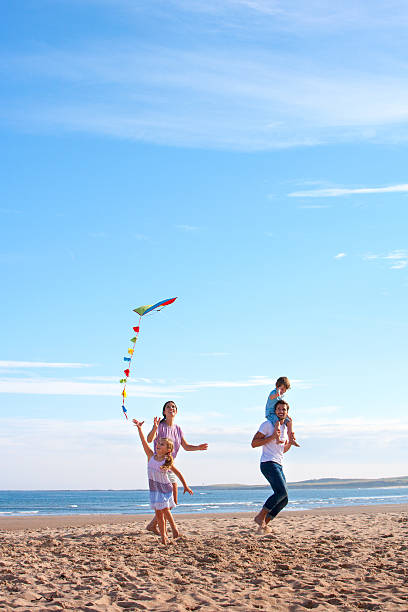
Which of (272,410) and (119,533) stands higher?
(272,410)

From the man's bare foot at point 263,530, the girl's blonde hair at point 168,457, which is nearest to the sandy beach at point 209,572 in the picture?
the man's bare foot at point 263,530

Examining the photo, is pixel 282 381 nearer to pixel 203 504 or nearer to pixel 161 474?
pixel 161 474

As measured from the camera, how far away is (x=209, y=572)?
604cm

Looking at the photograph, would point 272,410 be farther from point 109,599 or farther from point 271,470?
point 109,599

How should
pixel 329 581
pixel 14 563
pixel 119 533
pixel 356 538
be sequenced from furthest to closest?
pixel 119 533, pixel 356 538, pixel 14 563, pixel 329 581

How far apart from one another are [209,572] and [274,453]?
265 cm

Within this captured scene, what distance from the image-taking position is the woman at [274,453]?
8.36 m

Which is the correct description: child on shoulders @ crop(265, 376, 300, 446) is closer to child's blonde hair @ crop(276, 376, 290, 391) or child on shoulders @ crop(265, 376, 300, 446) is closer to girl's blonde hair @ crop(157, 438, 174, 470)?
child's blonde hair @ crop(276, 376, 290, 391)

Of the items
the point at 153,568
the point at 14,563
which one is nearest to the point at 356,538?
the point at 153,568

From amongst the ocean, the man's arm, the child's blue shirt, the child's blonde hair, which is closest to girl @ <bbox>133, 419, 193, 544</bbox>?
the man's arm

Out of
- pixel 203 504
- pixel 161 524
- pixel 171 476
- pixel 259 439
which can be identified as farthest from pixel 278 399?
pixel 203 504

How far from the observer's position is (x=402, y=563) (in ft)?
20.9

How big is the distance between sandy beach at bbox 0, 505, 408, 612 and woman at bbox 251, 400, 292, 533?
1.58 feet

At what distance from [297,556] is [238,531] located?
→ 8.81 feet
